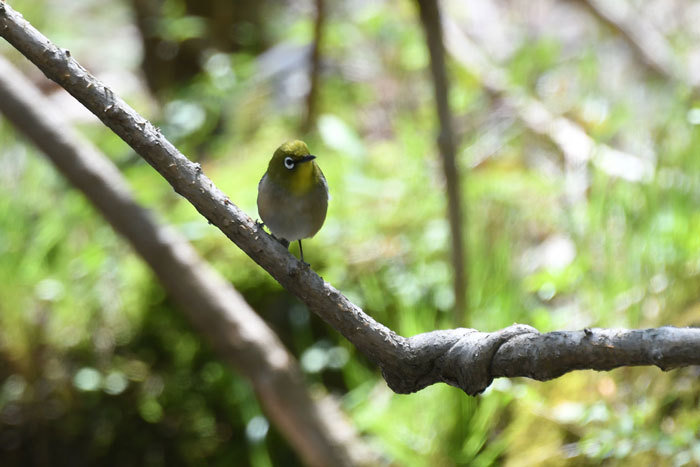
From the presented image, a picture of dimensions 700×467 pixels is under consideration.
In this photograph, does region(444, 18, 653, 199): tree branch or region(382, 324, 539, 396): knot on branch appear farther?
region(444, 18, 653, 199): tree branch

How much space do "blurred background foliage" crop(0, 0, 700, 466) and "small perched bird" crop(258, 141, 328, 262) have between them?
4.22 feet

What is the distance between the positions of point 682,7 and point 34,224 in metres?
5.15

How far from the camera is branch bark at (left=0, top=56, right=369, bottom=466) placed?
2607mm

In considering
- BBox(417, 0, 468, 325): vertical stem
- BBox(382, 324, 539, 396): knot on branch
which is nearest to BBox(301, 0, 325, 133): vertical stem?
BBox(417, 0, 468, 325): vertical stem

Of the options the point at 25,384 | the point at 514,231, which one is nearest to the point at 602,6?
the point at 514,231

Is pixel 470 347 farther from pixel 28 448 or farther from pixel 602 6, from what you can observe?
pixel 602 6

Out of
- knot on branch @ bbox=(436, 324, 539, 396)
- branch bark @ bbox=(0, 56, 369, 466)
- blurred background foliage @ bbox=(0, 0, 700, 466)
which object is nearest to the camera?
knot on branch @ bbox=(436, 324, 539, 396)

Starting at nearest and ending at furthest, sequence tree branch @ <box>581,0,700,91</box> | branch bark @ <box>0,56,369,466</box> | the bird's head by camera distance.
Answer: the bird's head < branch bark @ <box>0,56,369,466</box> < tree branch @ <box>581,0,700,91</box>

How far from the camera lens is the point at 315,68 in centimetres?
356

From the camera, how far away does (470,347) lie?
A: 1.03 m

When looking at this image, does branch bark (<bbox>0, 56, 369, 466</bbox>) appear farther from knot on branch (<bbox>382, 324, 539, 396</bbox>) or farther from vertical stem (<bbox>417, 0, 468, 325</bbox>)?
knot on branch (<bbox>382, 324, 539, 396</bbox>)

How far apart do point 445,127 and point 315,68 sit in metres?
1.52

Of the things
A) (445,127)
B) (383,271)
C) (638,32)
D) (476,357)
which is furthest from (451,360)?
(638,32)

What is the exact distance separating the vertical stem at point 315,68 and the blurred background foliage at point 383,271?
0.09 meters
